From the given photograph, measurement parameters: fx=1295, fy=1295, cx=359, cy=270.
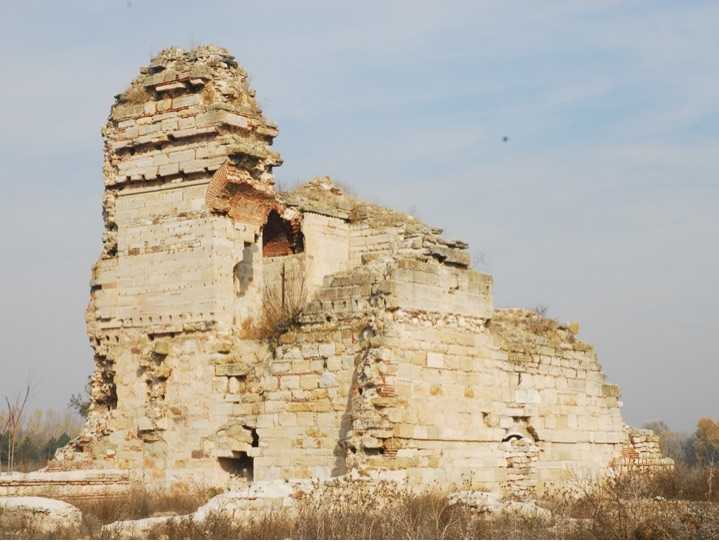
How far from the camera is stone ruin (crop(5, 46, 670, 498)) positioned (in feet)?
53.8

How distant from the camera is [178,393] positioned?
18031mm

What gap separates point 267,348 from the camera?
17.8m

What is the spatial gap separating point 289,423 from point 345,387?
3.26 feet

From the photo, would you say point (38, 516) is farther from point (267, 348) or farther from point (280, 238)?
point (280, 238)

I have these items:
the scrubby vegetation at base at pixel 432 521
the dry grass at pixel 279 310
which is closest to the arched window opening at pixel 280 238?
the dry grass at pixel 279 310

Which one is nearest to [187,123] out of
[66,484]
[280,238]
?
[280,238]

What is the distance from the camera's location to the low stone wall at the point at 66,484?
16.9m

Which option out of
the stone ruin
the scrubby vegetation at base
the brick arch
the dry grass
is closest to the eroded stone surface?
the scrubby vegetation at base

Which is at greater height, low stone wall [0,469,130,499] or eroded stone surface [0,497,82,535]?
low stone wall [0,469,130,499]

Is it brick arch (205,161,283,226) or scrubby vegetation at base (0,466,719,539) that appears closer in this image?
scrubby vegetation at base (0,466,719,539)

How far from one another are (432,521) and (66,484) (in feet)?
20.8

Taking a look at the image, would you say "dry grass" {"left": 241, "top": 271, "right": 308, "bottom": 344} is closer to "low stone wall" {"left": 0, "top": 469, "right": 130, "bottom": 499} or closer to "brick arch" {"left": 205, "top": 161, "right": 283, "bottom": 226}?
"brick arch" {"left": 205, "top": 161, "right": 283, "bottom": 226}

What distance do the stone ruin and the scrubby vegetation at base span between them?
1838 mm

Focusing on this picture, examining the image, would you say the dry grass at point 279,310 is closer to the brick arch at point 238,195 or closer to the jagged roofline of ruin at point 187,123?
the brick arch at point 238,195
